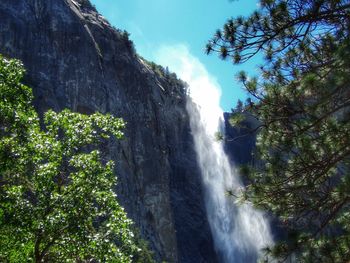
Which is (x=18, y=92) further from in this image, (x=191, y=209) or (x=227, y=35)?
(x=191, y=209)

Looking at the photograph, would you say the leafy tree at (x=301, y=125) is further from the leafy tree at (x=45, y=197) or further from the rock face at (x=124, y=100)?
the rock face at (x=124, y=100)

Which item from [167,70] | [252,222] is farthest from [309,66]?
[167,70]

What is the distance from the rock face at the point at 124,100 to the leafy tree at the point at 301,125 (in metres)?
28.3

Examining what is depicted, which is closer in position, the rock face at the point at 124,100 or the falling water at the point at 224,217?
the rock face at the point at 124,100

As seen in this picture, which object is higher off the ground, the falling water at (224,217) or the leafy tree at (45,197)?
the falling water at (224,217)

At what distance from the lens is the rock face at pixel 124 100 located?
37.4 meters

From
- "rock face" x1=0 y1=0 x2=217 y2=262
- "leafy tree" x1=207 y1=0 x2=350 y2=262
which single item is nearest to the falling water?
"rock face" x1=0 y1=0 x2=217 y2=262

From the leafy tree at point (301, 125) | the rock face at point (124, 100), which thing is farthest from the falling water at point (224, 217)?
the leafy tree at point (301, 125)

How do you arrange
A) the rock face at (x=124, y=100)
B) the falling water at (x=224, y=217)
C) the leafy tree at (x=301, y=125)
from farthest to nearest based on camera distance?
the falling water at (x=224, y=217) → the rock face at (x=124, y=100) → the leafy tree at (x=301, y=125)

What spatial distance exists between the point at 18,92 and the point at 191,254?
136 feet

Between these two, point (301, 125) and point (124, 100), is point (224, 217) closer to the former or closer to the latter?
point (124, 100)

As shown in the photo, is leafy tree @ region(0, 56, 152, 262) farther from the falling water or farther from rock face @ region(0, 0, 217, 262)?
the falling water

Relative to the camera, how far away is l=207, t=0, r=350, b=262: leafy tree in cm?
753

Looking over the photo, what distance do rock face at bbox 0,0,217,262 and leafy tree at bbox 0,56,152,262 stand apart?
27.4 m
